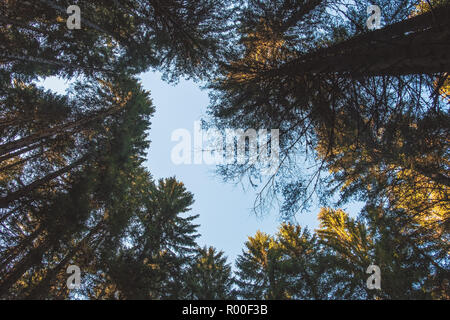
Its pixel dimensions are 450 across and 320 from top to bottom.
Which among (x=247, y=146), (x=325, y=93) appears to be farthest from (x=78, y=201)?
(x=325, y=93)

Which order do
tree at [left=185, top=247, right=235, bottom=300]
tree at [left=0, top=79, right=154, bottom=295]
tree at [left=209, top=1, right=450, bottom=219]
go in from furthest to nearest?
tree at [left=185, top=247, right=235, bottom=300] < tree at [left=0, top=79, right=154, bottom=295] < tree at [left=209, top=1, right=450, bottom=219]

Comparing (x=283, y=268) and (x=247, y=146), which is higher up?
(x=247, y=146)

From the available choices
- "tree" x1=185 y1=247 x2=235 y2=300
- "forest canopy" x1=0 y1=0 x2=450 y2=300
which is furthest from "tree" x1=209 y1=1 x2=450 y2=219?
"tree" x1=185 y1=247 x2=235 y2=300

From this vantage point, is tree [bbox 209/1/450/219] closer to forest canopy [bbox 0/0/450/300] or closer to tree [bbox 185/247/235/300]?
forest canopy [bbox 0/0/450/300]

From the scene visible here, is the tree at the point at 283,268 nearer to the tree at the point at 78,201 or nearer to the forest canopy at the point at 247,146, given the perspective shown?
the forest canopy at the point at 247,146

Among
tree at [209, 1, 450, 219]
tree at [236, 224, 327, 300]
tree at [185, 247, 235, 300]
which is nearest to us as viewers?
tree at [209, 1, 450, 219]

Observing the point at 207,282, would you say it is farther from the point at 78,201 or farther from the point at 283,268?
the point at 78,201

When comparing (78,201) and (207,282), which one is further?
(207,282)

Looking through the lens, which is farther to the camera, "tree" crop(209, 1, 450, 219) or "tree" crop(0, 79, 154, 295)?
"tree" crop(0, 79, 154, 295)

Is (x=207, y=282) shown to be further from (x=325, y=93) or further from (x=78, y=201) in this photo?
(x=325, y=93)

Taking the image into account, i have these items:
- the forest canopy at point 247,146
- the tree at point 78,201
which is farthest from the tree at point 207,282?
the tree at point 78,201


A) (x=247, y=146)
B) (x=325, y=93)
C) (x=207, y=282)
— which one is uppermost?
(x=325, y=93)

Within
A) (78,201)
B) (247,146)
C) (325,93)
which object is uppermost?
(325,93)

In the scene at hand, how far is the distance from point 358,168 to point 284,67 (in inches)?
151
